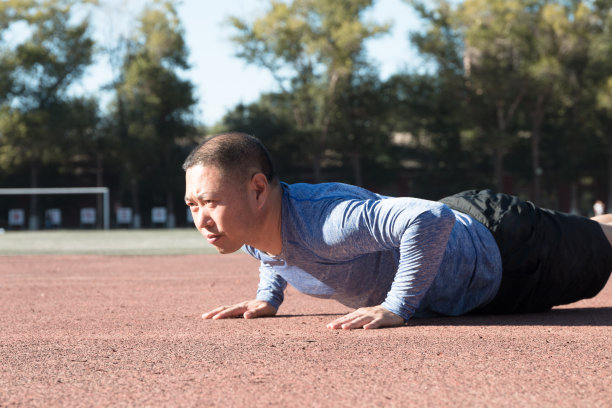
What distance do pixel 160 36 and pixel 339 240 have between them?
145 feet

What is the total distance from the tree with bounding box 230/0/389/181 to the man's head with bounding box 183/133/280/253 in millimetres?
40537

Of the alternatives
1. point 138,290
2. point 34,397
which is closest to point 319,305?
point 138,290

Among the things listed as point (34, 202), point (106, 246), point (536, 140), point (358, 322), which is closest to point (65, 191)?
point (34, 202)

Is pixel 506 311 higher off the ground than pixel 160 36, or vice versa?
pixel 160 36

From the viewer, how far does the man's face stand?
3463mm

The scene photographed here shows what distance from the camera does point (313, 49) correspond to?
144 feet

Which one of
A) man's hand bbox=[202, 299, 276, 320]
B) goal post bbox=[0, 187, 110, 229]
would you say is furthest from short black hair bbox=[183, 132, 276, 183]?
goal post bbox=[0, 187, 110, 229]

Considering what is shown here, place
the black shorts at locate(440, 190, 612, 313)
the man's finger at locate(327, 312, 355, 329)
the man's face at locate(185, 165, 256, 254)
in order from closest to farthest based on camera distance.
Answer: the man's face at locate(185, 165, 256, 254) < the man's finger at locate(327, 312, 355, 329) < the black shorts at locate(440, 190, 612, 313)

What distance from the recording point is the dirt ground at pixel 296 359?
2.65 meters

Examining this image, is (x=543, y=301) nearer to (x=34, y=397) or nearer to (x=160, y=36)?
(x=34, y=397)

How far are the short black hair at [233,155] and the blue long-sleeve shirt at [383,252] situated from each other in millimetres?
339

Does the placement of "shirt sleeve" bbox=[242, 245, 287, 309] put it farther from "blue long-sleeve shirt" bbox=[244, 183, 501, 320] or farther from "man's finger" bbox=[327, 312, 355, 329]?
"man's finger" bbox=[327, 312, 355, 329]

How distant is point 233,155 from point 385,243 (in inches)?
33.5

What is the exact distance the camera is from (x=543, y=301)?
455 cm
